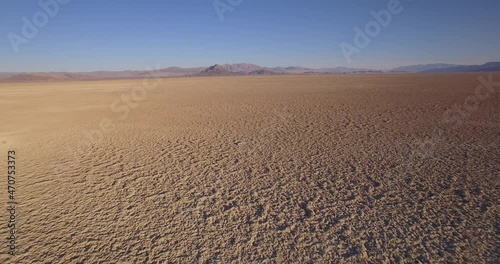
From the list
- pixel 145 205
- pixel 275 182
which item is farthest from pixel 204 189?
pixel 275 182

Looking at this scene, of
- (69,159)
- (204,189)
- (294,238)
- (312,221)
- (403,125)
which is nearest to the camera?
(294,238)

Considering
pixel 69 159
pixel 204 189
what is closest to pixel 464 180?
pixel 204 189

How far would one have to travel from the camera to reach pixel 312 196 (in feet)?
16.0

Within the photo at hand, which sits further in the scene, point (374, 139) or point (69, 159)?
point (374, 139)

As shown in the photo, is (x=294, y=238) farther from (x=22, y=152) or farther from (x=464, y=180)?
(x=22, y=152)

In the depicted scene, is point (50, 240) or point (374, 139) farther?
point (374, 139)

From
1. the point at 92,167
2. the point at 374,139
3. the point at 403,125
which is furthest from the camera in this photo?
the point at 403,125

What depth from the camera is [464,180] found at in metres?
5.38

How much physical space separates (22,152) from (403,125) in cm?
1327

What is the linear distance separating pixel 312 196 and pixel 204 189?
2117mm

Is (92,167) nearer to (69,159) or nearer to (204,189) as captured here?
(69,159)

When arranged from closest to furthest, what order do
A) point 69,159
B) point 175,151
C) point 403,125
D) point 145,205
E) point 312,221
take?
point 312,221
point 145,205
point 69,159
point 175,151
point 403,125

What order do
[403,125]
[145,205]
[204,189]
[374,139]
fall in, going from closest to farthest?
[145,205]
[204,189]
[374,139]
[403,125]

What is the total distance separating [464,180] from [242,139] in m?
5.92
